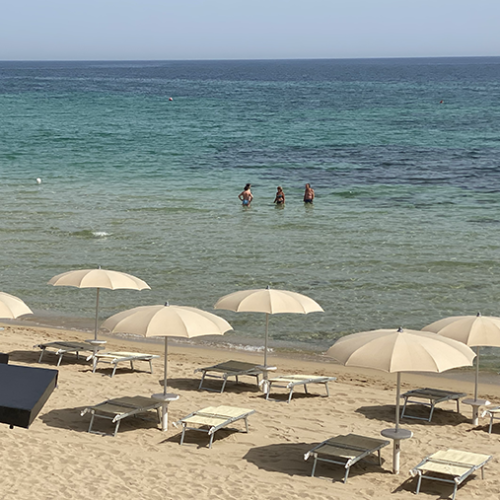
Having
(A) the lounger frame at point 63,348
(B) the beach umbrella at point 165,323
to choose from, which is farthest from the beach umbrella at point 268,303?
(A) the lounger frame at point 63,348

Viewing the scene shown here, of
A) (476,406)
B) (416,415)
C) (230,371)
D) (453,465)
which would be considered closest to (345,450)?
(453,465)

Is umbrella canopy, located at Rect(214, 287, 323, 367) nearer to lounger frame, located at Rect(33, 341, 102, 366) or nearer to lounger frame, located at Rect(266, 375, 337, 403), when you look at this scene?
lounger frame, located at Rect(266, 375, 337, 403)

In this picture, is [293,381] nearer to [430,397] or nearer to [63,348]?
[430,397]

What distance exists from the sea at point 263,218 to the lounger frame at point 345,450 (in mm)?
5688

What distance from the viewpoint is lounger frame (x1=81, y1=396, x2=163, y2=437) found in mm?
10477

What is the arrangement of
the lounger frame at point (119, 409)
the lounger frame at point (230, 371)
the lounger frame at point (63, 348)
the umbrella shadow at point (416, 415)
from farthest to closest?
the lounger frame at point (63, 348), the lounger frame at point (230, 371), the umbrella shadow at point (416, 415), the lounger frame at point (119, 409)

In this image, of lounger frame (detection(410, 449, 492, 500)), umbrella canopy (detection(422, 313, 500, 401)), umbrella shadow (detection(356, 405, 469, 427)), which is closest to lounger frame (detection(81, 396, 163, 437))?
umbrella shadow (detection(356, 405, 469, 427))

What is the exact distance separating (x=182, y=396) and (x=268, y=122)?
187ft

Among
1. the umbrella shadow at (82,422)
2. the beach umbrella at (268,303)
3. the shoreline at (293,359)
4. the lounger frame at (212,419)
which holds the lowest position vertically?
the shoreline at (293,359)

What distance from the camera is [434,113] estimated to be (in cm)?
7619

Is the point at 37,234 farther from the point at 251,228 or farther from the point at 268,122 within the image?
the point at 268,122

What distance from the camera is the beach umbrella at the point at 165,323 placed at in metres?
10.1

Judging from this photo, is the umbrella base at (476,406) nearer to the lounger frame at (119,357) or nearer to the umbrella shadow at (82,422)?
the umbrella shadow at (82,422)

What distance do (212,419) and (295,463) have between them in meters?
1.24
